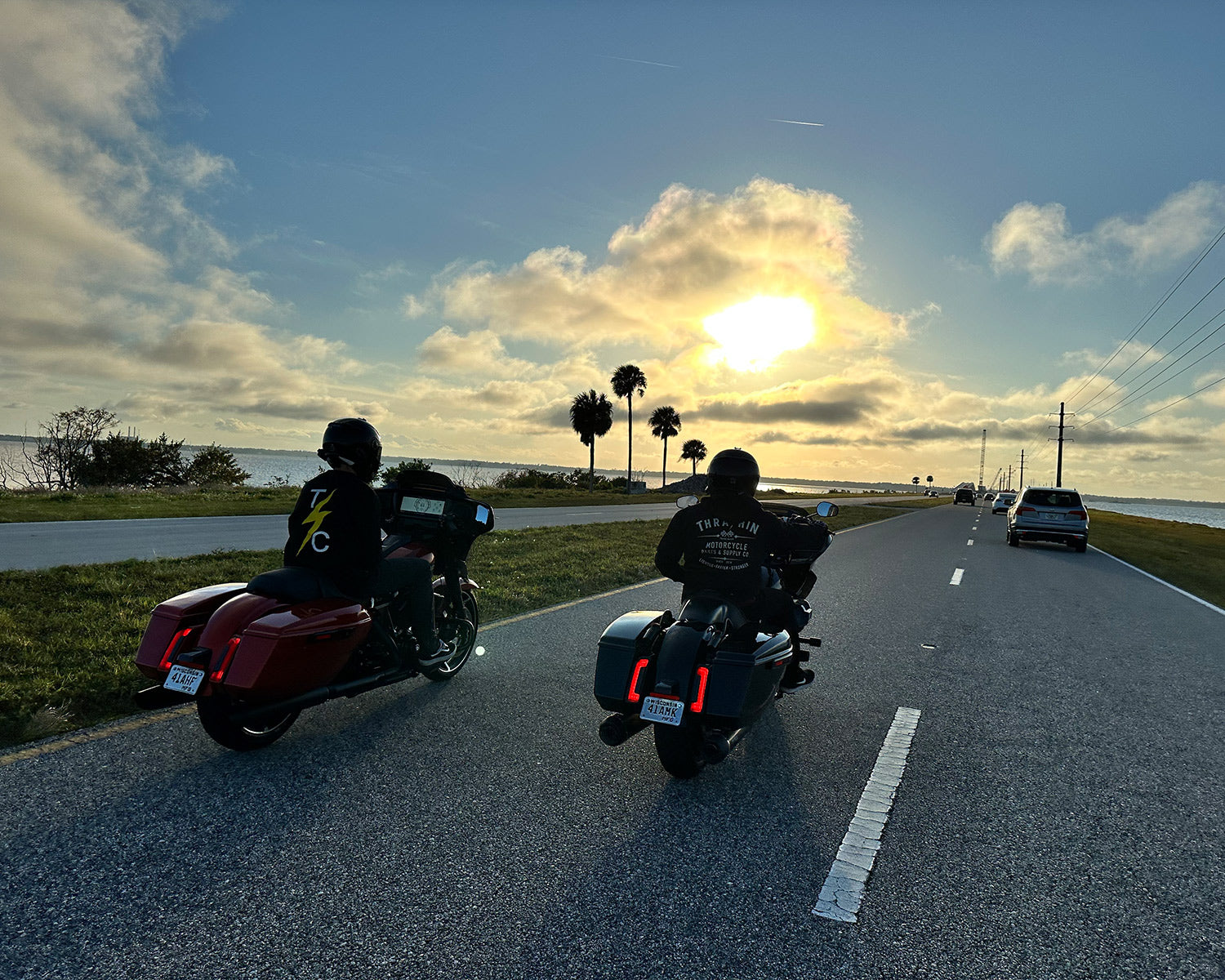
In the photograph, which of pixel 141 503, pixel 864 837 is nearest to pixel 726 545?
pixel 864 837

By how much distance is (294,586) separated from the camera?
13.3ft

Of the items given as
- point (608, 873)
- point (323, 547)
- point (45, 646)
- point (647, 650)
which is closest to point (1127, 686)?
point (647, 650)

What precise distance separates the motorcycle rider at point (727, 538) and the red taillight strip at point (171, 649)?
2663 millimetres

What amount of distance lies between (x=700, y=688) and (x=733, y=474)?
132 cm

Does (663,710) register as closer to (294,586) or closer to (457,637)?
(294,586)

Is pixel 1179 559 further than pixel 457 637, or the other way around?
pixel 1179 559

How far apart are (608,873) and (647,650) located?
1.29 m

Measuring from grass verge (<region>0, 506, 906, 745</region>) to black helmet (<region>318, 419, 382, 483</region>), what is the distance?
235 centimetres

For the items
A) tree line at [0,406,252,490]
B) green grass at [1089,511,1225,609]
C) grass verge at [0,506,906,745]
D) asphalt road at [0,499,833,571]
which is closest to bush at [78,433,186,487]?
tree line at [0,406,252,490]

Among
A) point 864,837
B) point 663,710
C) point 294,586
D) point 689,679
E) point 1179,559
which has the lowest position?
point 1179,559

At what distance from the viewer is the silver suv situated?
20.2 meters

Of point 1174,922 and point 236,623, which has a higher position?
point 236,623

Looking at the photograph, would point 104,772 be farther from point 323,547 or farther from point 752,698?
point 752,698

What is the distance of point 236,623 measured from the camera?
3.82 meters
